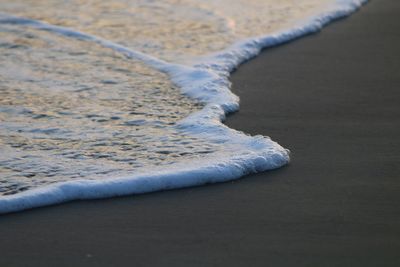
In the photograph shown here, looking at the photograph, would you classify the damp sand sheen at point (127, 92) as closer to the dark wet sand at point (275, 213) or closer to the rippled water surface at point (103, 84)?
the rippled water surface at point (103, 84)

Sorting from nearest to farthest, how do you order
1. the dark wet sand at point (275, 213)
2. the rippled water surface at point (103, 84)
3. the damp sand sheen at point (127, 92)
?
1. the dark wet sand at point (275, 213)
2. the damp sand sheen at point (127, 92)
3. the rippled water surface at point (103, 84)

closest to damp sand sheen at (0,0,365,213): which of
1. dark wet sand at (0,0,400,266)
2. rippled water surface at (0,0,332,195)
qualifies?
rippled water surface at (0,0,332,195)

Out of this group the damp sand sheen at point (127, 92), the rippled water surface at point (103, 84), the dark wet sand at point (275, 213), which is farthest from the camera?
the rippled water surface at point (103, 84)

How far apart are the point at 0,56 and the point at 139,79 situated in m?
1.09

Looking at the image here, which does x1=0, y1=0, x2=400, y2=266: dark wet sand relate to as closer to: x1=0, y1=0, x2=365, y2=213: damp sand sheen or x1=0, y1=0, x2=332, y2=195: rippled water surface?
x1=0, y1=0, x2=365, y2=213: damp sand sheen

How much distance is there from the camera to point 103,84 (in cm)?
512

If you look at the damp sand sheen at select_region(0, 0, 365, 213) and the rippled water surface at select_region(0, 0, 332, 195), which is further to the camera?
the rippled water surface at select_region(0, 0, 332, 195)

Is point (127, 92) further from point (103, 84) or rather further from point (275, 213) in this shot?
point (275, 213)

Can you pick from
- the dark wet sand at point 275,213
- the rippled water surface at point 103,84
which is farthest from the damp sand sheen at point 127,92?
the dark wet sand at point 275,213

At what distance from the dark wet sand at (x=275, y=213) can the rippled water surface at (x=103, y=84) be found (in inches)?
14.2

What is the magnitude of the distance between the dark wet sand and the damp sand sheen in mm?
123

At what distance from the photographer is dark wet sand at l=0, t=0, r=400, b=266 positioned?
307cm

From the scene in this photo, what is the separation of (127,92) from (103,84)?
0.22 metres

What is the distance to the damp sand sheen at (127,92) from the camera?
3799mm
